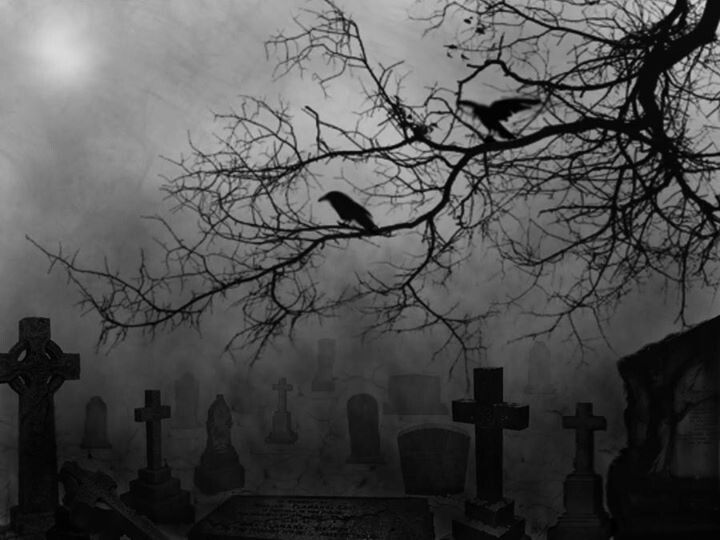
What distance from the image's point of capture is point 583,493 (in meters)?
4.09

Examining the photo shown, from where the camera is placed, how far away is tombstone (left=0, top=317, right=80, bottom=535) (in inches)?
150

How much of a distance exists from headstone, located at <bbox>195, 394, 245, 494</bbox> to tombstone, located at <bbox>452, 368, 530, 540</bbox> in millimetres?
1800

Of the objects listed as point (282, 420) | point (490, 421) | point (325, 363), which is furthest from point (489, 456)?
point (282, 420)

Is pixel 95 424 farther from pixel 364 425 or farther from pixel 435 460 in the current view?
pixel 435 460

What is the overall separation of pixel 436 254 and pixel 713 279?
5.30 ft

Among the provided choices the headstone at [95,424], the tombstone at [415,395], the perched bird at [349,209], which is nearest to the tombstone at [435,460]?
the tombstone at [415,395]

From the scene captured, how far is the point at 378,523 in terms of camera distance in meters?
3.85

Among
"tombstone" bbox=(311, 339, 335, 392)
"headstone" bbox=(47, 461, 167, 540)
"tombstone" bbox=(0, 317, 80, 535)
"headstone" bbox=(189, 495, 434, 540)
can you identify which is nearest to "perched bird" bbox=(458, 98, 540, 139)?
"tombstone" bbox=(311, 339, 335, 392)

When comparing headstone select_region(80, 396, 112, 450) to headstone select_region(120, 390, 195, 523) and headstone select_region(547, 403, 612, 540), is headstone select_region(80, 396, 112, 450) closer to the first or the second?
headstone select_region(120, 390, 195, 523)

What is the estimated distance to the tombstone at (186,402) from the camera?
15.8 ft

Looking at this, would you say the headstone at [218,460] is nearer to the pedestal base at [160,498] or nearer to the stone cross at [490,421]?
the pedestal base at [160,498]

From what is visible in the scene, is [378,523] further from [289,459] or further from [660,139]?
[660,139]

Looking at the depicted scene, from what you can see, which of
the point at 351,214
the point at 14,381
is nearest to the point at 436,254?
the point at 351,214

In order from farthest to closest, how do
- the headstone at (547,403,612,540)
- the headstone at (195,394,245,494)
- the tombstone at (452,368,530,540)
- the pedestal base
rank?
the headstone at (195,394,245,494), the pedestal base, the headstone at (547,403,612,540), the tombstone at (452,368,530,540)
